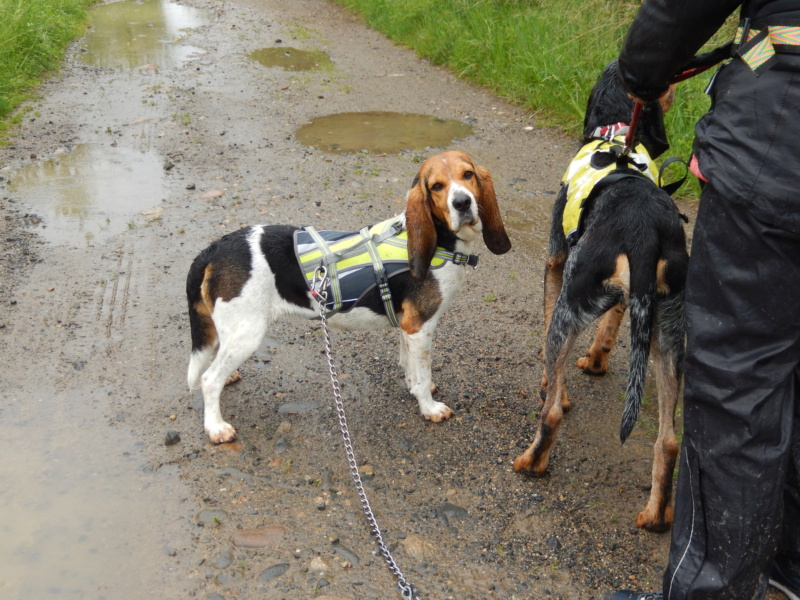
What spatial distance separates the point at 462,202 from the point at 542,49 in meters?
5.81

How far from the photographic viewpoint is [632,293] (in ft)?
9.57

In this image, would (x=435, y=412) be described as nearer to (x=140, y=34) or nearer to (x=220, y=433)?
(x=220, y=433)

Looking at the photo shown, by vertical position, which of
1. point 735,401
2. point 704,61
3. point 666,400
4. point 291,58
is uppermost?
point 704,61

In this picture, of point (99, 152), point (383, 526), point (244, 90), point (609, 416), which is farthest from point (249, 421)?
point (244, 90)

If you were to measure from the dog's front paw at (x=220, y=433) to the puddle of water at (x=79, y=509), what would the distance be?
0.89ft

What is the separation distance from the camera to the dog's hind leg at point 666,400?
3006 mm

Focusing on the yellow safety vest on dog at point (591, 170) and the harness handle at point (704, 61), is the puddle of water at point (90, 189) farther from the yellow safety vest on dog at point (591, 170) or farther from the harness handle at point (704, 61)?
the harness handle at point (704, 61)

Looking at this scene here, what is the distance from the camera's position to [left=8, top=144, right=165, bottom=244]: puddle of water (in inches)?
230

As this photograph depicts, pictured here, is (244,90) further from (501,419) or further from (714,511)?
(714,511)

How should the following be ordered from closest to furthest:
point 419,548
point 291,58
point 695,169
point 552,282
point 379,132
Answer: point 695,169 → point 419,548 → point 552,282 → point 379,132 → point 291,58

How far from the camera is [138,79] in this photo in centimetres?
984

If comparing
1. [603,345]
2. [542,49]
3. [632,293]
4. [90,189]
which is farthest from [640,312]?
[542,49]

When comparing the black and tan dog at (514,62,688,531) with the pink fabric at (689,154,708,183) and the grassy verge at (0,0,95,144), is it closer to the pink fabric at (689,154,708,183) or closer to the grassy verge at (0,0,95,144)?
the pink fabric at (689,154,708,183)

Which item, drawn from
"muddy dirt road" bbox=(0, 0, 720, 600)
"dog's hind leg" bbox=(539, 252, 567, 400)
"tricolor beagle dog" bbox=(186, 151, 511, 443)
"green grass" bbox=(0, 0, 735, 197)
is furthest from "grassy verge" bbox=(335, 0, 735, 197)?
"tricolor beagle dog" bbox=(186, 151, 511, 443)
